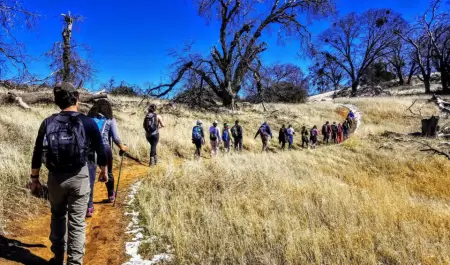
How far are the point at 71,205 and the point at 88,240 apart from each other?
120cm

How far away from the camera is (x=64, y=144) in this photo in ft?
8.94

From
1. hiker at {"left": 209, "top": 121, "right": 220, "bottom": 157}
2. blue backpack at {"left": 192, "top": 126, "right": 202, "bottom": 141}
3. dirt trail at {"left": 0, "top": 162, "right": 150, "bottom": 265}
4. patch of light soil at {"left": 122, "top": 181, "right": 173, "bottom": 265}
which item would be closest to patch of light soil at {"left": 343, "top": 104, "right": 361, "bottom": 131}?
hiker at {"left": 209, "top": 121, "right": 220, "bottom": 157}

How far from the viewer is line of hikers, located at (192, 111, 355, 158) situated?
10.7 meters

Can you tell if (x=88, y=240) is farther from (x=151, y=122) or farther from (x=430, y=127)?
(x=430, y=127)

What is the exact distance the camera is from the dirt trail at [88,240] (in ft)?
11.1

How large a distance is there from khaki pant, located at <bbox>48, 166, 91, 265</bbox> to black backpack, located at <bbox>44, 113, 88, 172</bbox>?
116 millimetres

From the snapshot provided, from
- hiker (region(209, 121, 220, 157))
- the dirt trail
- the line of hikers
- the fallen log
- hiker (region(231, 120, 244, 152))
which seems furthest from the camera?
hiker (region(231, 120, 244, 152))

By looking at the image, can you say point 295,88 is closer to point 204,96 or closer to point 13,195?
point 204,96

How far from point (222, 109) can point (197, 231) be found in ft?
62.8

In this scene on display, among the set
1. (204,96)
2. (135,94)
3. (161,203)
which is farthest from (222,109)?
(161,203)

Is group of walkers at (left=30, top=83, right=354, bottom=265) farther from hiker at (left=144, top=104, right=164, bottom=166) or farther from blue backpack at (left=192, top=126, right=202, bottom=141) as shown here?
blue backpack at (left=192, top=126, right=202, bottom=141)

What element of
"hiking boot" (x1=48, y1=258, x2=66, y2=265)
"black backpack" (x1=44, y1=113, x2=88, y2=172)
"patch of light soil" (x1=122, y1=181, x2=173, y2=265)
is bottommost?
"patch of light soil" (x1=122, y1=181, x2=173, y2=265)

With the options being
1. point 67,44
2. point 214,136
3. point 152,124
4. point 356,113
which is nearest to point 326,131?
point 214,136

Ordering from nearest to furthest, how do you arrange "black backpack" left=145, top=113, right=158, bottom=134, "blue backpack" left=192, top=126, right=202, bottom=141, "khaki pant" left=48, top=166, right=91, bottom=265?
"khaki pant" left=48, top=166, right=91, bottom=265 < "black backpack" left=145, top=113, right=158, bottom=134 < "blue backpack" left=192, top=126, right=202, bottom=141
